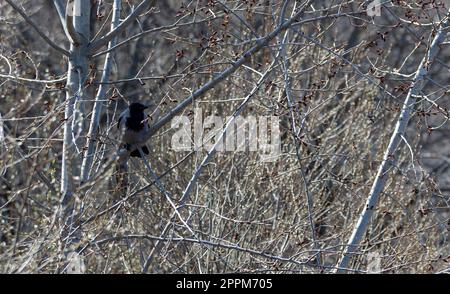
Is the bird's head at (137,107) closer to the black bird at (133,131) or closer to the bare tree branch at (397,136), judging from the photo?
the black bird at (133,131)

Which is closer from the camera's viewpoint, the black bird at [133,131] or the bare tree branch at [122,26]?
the bare tree branch at [122,26]

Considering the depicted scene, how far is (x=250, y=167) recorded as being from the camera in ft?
33.5

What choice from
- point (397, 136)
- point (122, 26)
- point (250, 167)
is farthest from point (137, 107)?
point (397, 136)

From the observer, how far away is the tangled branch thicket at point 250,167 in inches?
282

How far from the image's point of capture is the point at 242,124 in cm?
919

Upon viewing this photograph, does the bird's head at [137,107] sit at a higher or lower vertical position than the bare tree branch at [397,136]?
higher

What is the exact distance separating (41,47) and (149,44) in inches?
71.3

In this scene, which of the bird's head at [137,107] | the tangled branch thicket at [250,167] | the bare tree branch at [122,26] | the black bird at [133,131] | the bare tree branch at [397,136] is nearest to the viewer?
the tangled branch thicket at [250,167]

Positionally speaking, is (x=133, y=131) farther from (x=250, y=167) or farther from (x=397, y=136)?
(x=397, y=136)

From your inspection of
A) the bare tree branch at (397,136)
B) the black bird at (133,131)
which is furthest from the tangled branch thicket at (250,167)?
the black bird at (133,131)

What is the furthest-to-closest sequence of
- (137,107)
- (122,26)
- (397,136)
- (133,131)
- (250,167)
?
(250,167) < (137,107) < (133,131) < (397,136) < (122,26)

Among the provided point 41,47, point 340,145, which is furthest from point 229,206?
point 41,47

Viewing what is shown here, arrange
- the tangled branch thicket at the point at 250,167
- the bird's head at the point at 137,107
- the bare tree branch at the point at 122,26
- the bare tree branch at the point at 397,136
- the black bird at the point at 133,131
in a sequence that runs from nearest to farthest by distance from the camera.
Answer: the tangled branch thicket at the point at 250,167, the bare tree branch at the point at 122,26, the bare tree branch at the point at 397,136, the black bird at the point at 133,131, the bird's head at the point at 137,107
